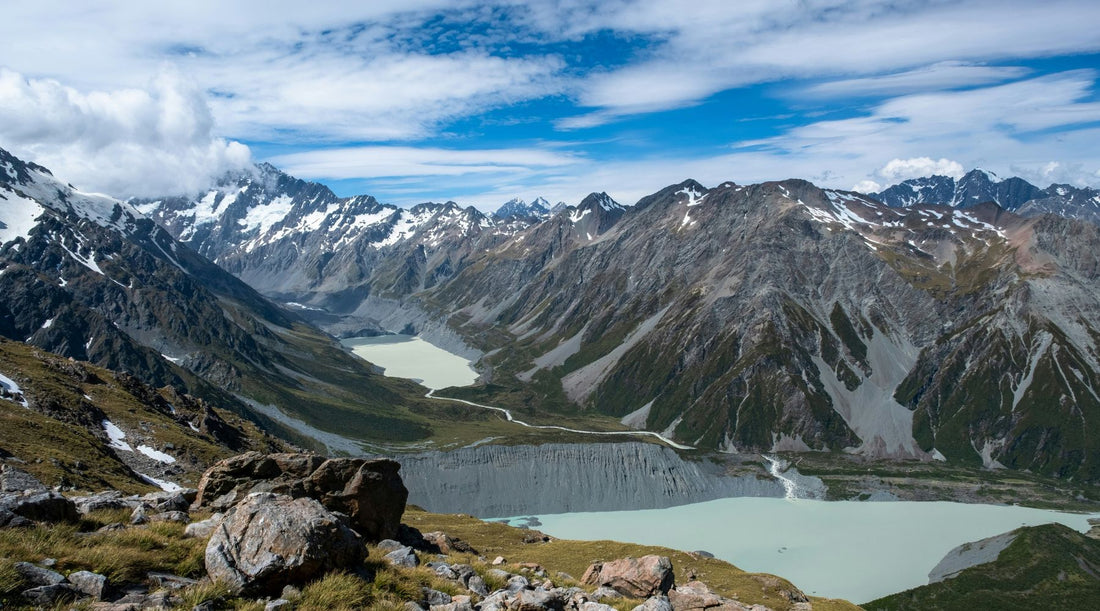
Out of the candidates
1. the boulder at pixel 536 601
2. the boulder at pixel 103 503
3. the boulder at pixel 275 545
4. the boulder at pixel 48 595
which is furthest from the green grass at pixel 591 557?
the boulder at pixel 48 595

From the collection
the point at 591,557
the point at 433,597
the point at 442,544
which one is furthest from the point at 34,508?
the point at 591,557

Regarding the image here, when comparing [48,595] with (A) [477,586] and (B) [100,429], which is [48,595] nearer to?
(A) [477,586]

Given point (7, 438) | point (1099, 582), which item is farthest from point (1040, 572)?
point (7, 438)

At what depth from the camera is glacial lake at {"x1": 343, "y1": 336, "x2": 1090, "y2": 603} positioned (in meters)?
145

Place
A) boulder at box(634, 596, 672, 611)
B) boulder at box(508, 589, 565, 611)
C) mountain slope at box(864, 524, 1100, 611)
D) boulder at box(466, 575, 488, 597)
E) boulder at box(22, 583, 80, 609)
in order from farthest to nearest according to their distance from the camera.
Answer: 1. mountain slope at box(864, 524, 1100, 611)
2. boulder at box(466, 575, 488, 597)
3. boulder at box(634, 596, 672, 611)
4. boulder at box(508, 589, 565, 611)
5. boulder at box(22, 583, 80, 609)

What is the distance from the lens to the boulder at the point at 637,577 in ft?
113

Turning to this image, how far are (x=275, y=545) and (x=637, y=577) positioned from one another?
22.1m

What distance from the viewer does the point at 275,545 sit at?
62.1 ft

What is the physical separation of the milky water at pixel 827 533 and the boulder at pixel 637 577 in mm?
112788

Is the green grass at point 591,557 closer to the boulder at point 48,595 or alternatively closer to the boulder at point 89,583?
the boulder at point 89,583

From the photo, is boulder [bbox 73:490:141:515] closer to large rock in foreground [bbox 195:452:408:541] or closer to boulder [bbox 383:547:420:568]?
large rock in foreground [bbox 195:452:408:541]

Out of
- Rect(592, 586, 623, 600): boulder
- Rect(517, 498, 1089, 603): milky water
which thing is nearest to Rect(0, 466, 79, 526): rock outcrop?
Rect(592, 586, 623, 600): boulder

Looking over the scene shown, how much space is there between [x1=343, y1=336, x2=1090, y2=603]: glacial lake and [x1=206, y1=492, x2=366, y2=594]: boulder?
134 meters

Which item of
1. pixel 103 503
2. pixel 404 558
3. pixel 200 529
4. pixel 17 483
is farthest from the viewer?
pixel 404 558
